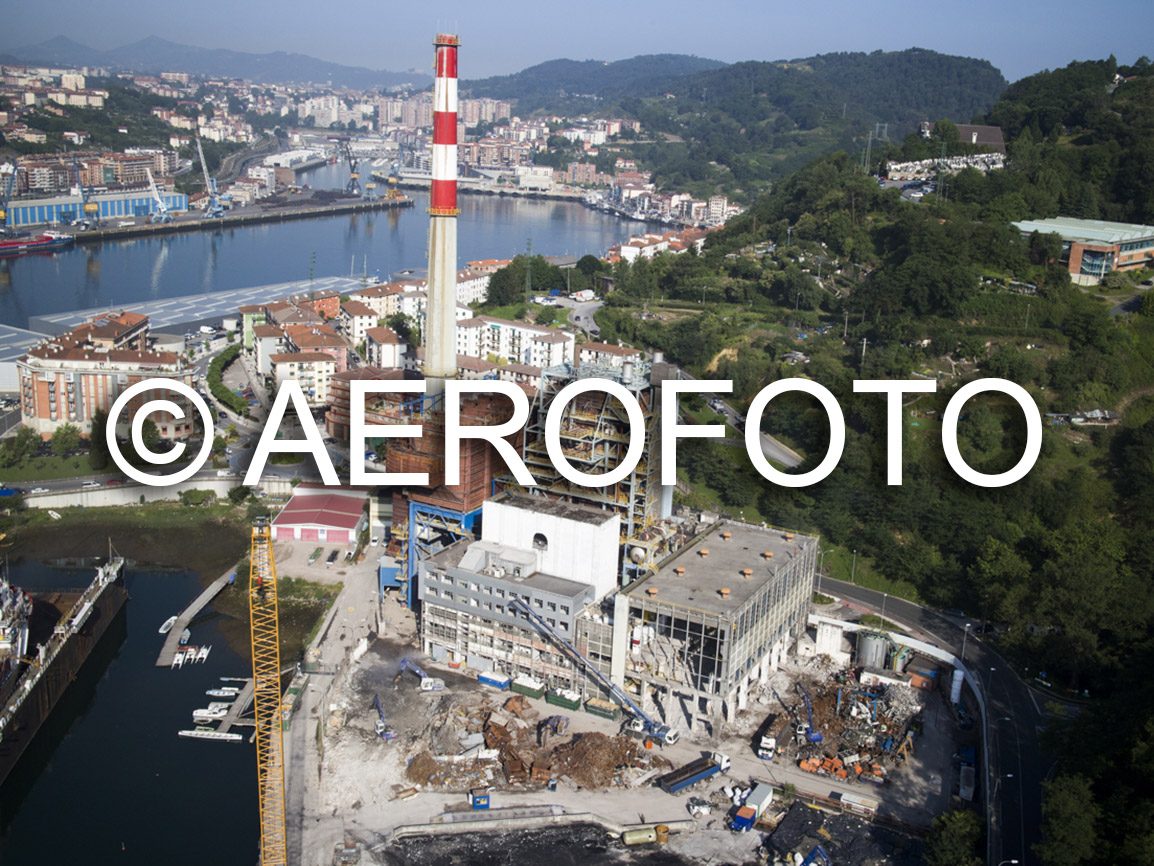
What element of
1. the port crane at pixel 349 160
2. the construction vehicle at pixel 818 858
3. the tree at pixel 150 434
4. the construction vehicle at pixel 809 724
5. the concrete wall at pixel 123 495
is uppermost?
the port crane at pixel 349 160

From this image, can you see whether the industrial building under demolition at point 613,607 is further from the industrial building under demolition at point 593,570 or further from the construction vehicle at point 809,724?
the construction vehicle at point 809,724

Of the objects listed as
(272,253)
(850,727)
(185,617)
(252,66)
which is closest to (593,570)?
(850,727)

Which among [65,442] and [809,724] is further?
[65,442]

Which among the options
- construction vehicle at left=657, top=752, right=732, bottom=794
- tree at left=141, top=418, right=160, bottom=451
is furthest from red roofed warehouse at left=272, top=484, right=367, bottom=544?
construction vehicle at left=657, top=752, right=732, bottom=794

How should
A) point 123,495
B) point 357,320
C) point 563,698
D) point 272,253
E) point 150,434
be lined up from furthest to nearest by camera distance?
point 272,253 → point 357,320 → point 150,434 → point 123,495 → point 563,698

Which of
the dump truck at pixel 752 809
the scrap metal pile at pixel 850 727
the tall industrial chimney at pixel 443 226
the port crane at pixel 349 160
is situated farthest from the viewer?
the port crane at pixel 349 160

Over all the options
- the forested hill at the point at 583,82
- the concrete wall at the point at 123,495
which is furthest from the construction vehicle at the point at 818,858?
the forested hill at the point at 583,82

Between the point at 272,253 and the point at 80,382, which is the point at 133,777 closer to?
the point at 80,382

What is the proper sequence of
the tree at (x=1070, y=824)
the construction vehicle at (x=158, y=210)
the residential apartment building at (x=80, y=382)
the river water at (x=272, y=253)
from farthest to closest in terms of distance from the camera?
1. the construction vehicle at (x=158, y=210)
2. the river water at (x=272, y=253)
3. the residential apartment building at (x=80, y=382)
4. the tree at (x=1070, y=824)
